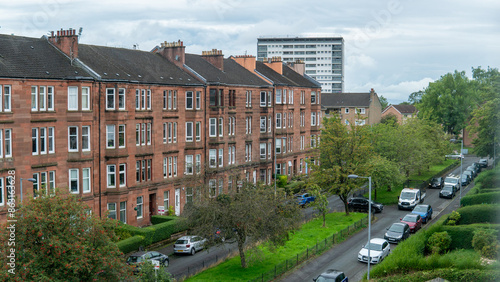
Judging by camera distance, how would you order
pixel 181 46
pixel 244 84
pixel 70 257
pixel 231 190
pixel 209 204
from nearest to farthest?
1. pixel 70 257
2. pixel 209 204
3. pixel 231 190
4. pixel 181 46
5. pixel 244 84

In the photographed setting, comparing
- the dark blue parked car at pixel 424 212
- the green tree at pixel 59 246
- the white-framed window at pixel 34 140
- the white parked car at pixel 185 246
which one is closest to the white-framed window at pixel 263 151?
the dark blue parked car at pixel 424 212

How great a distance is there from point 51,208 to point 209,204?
13.9 meters

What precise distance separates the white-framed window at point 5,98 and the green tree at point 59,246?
15480mm

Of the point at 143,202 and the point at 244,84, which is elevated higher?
the point at 244,84

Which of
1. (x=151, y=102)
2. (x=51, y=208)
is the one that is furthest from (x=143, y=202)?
(x=51, y=208)

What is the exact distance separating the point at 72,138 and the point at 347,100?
88122 mm

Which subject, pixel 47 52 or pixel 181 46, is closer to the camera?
pixel 47 52

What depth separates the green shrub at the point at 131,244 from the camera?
40438mm

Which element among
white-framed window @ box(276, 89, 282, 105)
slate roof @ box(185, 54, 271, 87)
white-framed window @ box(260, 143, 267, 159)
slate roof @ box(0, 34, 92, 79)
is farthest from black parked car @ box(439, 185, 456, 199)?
slate roof @ box(0, 34, 92, 79)

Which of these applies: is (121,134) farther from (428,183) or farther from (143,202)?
(428,183)

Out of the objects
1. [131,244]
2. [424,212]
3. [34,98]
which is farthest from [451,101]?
[34,98]

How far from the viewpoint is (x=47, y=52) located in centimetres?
4466

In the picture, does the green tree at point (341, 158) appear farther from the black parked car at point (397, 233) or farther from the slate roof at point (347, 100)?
the slate roof at point (347, 100)

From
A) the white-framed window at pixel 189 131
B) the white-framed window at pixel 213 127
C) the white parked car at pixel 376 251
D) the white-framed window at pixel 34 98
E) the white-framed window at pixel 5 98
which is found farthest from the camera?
the white-framed window at pixel 213 127
